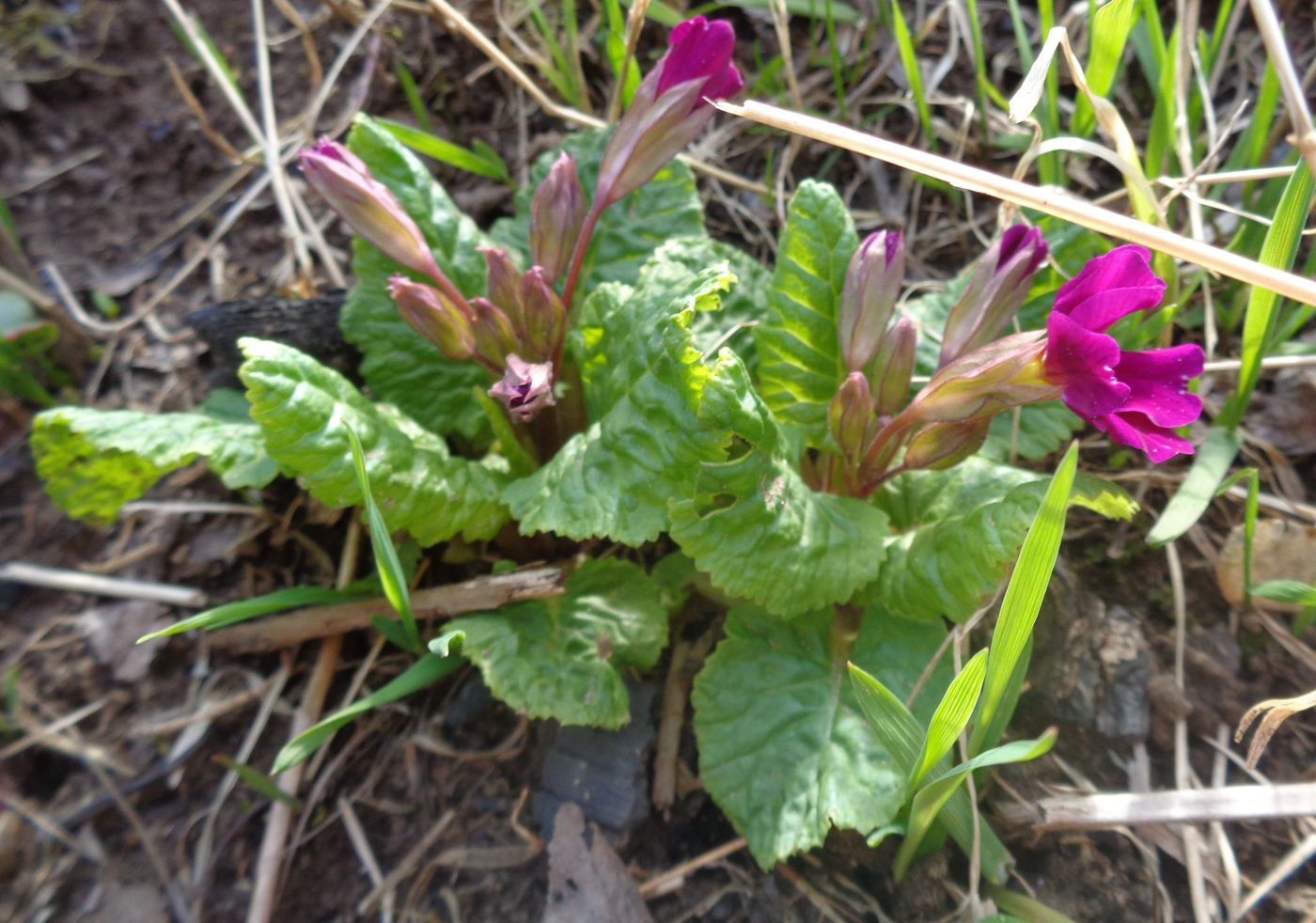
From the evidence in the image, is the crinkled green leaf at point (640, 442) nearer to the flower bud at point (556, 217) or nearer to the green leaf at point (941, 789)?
the flower bud at point (556, 217)

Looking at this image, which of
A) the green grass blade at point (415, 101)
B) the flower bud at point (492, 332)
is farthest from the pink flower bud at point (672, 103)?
the green grass blade at point (415, 101)

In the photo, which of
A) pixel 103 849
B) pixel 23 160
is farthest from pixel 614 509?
pixel 23 160

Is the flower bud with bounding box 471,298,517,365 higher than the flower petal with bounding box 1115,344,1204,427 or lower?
lower

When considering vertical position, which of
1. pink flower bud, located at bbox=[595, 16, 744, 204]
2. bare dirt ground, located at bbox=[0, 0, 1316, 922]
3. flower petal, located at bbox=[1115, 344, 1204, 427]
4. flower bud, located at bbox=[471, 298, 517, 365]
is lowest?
bare dirt ground, located at bbox=[0, 0, 1316, 922]

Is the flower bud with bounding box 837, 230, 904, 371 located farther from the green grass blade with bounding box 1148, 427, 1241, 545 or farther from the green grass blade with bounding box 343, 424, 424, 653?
the green grass blade with bounding box 343, 424, 424, 653

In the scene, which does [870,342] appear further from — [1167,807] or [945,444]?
[1167,807]

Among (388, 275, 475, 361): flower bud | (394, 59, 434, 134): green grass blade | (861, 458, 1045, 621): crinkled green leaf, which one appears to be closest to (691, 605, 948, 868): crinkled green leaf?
(861, 458, 1045, 621): crinkled green leaf

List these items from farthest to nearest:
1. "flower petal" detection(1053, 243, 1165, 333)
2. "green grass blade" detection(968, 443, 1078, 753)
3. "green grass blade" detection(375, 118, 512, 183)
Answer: "green grass blade" detection(375, 118, 512, 183) < "flower petal" detection(1053, 243, 1165, 333) < "green grass blade" detection(968, 443, 1078, 753)
